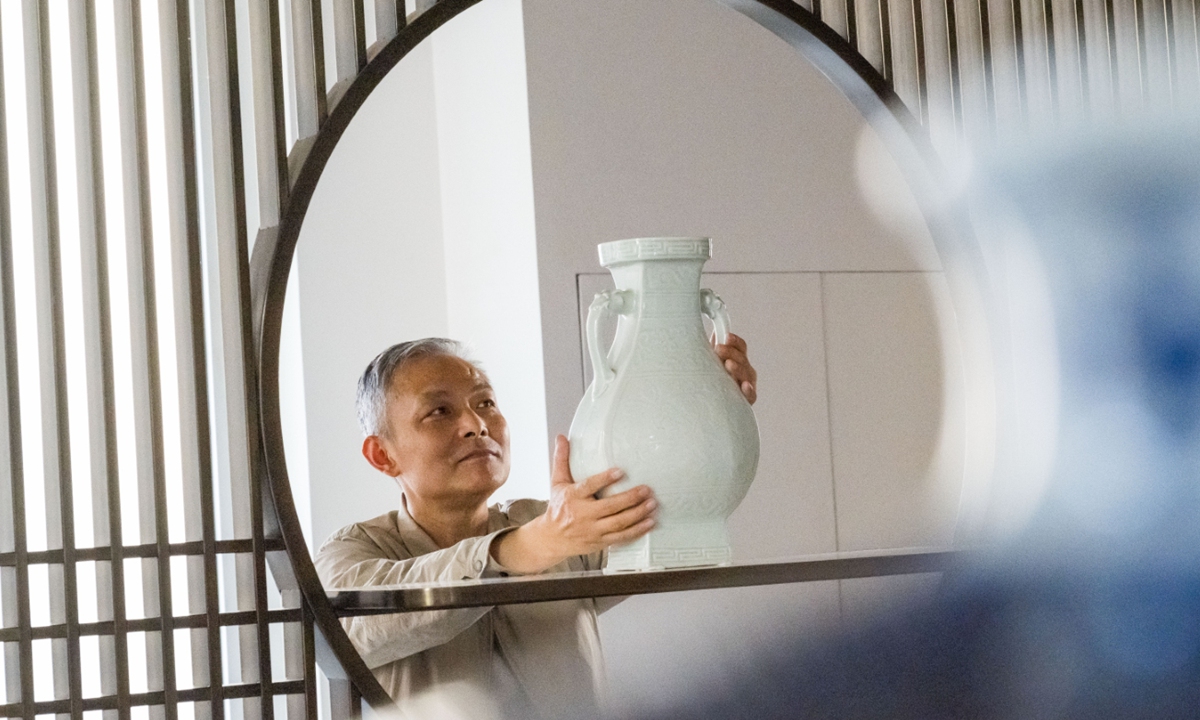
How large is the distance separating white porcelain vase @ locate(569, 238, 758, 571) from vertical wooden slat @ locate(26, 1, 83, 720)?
431 millimetres

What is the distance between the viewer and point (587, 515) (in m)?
1.16

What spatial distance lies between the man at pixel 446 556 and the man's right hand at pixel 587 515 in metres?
0.24

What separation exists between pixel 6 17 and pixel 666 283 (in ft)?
2.01

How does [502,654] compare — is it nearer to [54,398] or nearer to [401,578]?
[401,578]

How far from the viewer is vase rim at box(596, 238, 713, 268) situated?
1163mm

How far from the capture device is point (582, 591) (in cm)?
112

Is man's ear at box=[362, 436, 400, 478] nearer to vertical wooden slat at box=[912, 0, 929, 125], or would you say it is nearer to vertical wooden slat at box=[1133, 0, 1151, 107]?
vertical wooden slat at box=[912, 0, 929, 125]

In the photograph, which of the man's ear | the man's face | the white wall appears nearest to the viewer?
the man's face

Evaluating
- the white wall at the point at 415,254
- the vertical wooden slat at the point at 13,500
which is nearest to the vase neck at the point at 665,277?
the vertical wooden slat at the point at 13,500

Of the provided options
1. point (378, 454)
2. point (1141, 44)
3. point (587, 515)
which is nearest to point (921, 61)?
point (1141, 44)

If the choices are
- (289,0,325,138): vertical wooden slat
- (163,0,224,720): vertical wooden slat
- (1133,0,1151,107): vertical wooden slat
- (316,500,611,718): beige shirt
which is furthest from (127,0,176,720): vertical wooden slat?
(1133,0,1151,107): vertical wooden slat

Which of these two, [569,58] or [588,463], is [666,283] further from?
[569,58]

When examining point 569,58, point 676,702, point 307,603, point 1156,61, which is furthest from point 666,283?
point 676,702

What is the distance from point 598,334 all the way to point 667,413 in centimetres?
10
